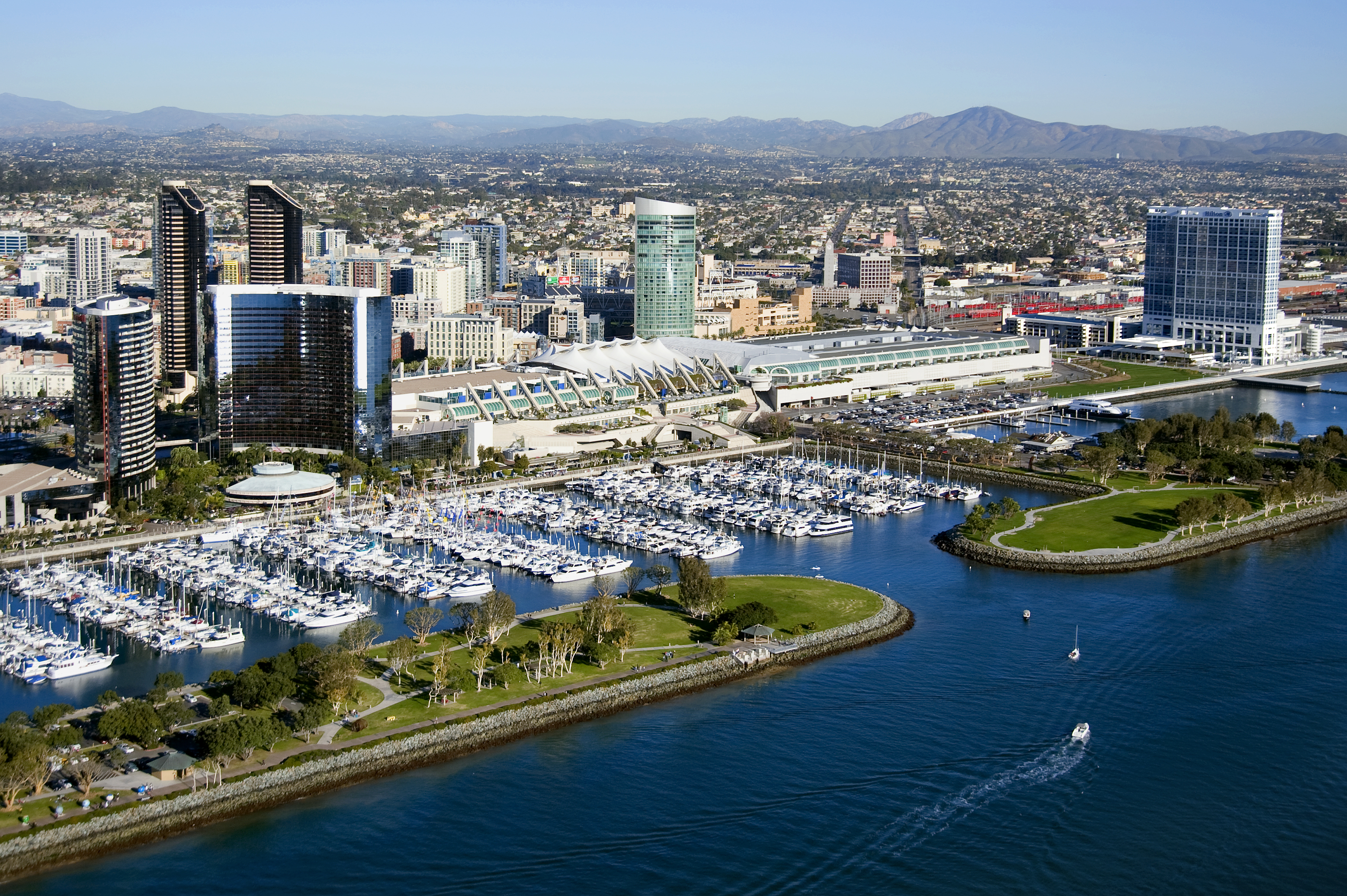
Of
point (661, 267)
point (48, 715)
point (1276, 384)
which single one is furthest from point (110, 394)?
point (1276, 384)

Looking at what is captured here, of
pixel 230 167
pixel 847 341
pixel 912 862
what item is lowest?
pixel 912 862

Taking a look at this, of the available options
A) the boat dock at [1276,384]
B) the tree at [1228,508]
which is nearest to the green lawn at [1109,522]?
the tree at [1228,508]

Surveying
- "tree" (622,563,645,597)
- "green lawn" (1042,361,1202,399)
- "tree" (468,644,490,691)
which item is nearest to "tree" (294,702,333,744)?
"tree" (468,644,490,691)

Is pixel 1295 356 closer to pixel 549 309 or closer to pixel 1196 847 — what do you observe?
pixel 549 309

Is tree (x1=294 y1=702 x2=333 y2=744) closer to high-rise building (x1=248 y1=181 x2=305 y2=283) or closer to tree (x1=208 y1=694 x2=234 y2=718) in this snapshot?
tree (x1=208 y1=694 x2=234 y2=718)

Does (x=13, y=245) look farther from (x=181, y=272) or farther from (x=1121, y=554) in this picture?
(x=1121, y=554)

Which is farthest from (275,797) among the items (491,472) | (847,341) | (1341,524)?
(847,341)
